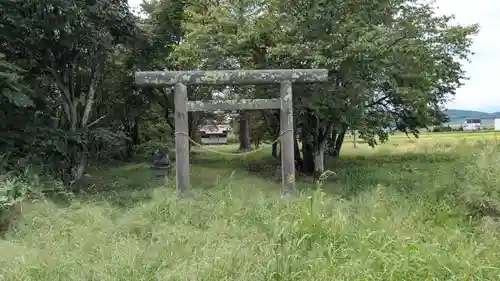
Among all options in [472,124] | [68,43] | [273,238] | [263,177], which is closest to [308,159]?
[263,177]

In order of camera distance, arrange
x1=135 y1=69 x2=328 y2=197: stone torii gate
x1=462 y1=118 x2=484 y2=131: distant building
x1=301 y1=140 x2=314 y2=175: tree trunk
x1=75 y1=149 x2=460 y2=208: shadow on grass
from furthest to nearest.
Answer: x1=462 y1=118 x2=484 y2=131: distant building < x1=301 y1=140 x2=314 y2=175: tree trunk < x1=75 y1=149 x2=460 y2=208: shadow on grass < x1=135 y1=69 x2=328 y2=197: stone torii gate

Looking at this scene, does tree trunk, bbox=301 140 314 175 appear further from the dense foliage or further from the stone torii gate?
the stone torii gate

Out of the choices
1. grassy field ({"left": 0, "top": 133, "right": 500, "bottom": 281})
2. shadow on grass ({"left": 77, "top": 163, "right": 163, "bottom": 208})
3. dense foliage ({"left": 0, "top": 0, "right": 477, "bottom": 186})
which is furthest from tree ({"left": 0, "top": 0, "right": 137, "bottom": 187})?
grassy field ({"left": 0, "top": 133, "right": 500, "bottom": 281})

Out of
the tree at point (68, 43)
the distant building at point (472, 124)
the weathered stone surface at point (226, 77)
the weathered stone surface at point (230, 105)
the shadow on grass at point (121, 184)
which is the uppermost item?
the tree at point (68, 43)

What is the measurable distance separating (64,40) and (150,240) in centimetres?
639

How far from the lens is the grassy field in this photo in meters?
3.45

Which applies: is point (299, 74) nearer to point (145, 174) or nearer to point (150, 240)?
point (150, 240)

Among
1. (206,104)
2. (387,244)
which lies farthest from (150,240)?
(206,104)

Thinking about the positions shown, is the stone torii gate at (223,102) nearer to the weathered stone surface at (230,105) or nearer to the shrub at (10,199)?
the weathered stone surface at (230,105)

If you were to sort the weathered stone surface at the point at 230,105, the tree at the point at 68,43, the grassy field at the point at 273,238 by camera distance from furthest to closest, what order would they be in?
the tree at the point at 68,43 → the weathered stone surface at the point at 230,105 → the grassy field at the point at 273,238

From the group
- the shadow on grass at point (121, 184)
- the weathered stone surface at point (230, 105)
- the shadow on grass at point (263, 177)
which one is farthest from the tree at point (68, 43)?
the weathered stone surface at point (230, 105)

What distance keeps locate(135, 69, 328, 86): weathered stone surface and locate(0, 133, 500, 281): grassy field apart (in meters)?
1.93

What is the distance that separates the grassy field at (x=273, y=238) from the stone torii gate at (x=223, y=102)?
1.02 m

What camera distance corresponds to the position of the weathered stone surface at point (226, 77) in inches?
284
